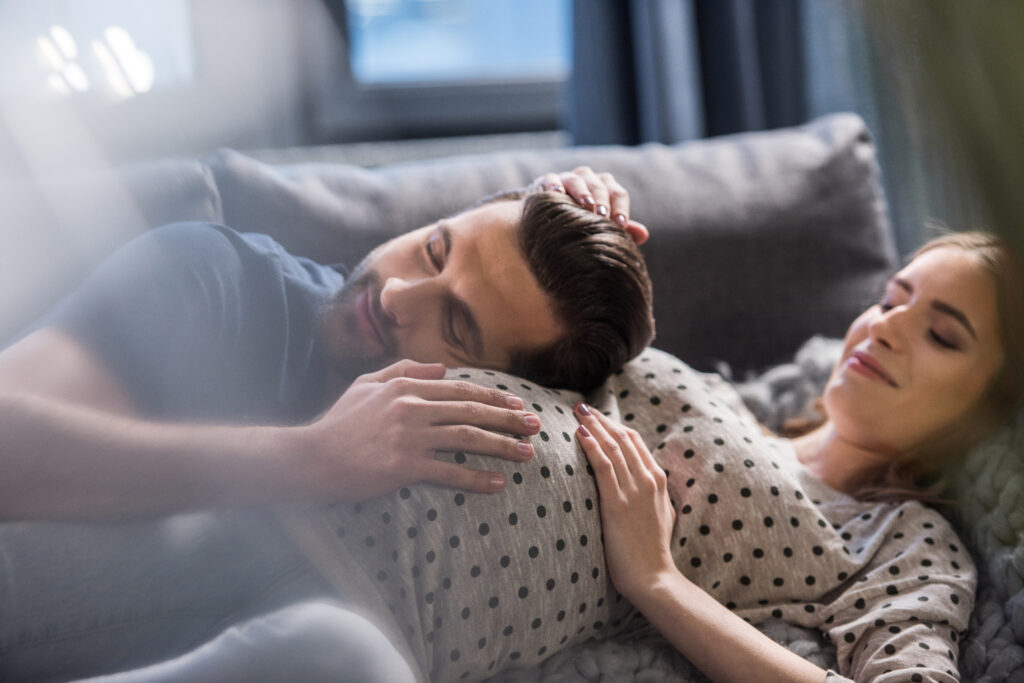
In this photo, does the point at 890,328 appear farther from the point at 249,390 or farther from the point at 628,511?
the point at 249,390

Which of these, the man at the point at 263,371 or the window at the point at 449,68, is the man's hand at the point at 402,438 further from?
the window at the point at 449,68

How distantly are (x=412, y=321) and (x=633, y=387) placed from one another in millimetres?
241

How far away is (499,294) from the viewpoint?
72 cm

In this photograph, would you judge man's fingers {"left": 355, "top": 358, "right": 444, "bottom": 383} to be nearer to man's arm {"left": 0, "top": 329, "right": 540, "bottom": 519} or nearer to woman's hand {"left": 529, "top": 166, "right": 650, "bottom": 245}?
man's arm {"left": 0, "top": 329, "right": 540, "bottom": 519}

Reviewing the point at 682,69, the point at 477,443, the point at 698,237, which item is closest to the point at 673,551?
the point at 477,443

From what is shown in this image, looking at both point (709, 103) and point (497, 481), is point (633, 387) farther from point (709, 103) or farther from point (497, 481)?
point (709, 103)

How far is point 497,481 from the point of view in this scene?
0.65 metres

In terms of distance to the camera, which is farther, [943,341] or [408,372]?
[943,341]

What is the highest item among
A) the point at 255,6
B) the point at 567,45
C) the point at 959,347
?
the point at 255,6

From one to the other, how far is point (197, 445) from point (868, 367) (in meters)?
0.65

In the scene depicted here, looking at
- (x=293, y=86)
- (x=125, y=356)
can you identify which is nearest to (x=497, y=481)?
(x=125, y=356)

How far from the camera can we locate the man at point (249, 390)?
1.87 feet

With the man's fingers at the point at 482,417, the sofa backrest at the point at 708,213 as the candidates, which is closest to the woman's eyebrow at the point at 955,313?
the sofa backrest at the point at 708,213

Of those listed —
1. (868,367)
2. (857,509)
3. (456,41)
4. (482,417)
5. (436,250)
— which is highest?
(456,41)
